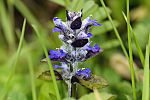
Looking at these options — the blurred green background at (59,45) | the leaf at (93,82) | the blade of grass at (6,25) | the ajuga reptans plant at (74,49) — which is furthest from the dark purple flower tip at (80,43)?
the blade of grass at (6,25)

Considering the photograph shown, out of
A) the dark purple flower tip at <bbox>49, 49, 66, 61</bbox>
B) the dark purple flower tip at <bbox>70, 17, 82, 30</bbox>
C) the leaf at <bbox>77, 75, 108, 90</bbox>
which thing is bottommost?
the leaf at <bbox>77, 75, 108, 90</bbox>

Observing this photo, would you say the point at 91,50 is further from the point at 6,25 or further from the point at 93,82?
the point at 6,25

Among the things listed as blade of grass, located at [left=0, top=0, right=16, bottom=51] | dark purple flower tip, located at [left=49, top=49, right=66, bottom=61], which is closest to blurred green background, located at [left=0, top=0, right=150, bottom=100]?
blade of grass, located at [left=0, top=0, right=16, bottom=51]

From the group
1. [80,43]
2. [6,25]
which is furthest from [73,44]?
[6,25]

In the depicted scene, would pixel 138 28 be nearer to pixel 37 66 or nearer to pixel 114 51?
pixel 114 51

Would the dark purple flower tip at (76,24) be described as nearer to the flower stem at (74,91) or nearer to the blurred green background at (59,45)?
the flower stem at (74,91)

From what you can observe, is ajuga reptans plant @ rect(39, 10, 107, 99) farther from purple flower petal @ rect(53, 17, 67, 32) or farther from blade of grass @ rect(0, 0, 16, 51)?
blade of grass @ rect(0, 0, 16, 51)
